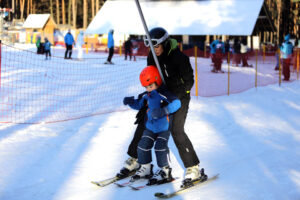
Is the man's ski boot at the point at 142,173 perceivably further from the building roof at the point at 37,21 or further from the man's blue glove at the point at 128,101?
the building roof at the point at 37,21

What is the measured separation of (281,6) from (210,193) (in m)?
57.3

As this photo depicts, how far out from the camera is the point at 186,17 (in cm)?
3362

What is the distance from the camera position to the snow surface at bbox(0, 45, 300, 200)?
13.9 feet

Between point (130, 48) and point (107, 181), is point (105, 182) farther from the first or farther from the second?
point (130, 48)

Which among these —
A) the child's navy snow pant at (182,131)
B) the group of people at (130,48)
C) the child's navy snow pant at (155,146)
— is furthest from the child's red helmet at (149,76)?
the group of people at (130,48)

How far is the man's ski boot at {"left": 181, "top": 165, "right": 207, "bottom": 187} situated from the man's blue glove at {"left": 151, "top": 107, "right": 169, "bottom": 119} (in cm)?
76

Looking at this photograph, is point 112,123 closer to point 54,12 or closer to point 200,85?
point 200,85

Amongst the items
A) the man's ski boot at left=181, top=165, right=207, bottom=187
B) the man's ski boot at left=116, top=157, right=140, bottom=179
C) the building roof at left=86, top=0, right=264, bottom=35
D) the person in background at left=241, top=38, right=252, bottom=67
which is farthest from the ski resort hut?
the man's ski boot at left=181, top=165, right=207, bottom=187

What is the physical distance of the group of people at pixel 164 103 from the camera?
417 cm

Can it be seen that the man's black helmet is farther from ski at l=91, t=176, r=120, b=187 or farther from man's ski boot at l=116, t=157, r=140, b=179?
ski at l=91, t=176, r=120, b=187

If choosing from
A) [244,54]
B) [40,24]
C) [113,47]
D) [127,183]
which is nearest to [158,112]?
[127,183]

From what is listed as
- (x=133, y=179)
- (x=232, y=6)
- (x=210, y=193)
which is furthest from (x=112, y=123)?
(x=232, y=6)

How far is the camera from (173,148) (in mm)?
6195

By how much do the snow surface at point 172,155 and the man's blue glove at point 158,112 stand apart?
80 cm
